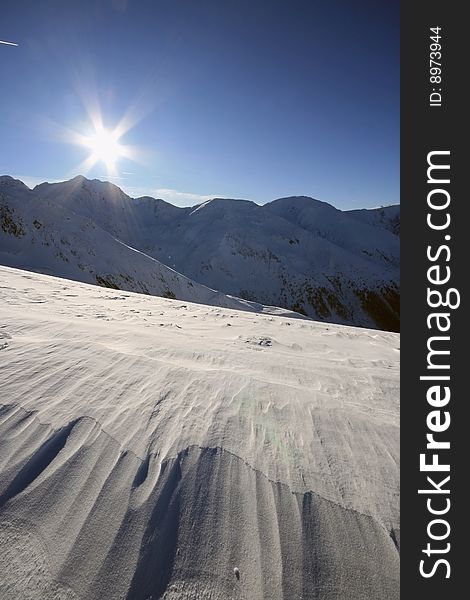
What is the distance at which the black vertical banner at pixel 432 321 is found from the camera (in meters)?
1.71

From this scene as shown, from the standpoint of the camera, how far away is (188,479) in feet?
5.95

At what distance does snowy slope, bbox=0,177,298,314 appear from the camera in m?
18.8

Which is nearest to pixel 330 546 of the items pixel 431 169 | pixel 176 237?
pixel 431 169

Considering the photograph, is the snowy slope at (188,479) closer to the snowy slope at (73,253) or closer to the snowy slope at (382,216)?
the snowy slope at (73,253)

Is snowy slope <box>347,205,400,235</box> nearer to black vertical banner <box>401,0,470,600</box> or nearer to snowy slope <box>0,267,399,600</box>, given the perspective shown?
black vertical banner <box>401,0,470,600</box>

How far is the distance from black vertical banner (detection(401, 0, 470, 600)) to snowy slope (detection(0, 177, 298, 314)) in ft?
52.1

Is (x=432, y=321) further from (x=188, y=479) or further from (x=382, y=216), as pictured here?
(x=382, y=216)

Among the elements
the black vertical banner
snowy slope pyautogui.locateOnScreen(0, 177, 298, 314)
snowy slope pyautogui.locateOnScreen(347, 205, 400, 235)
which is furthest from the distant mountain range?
snowy slope pyautogui.locateOnScreen(347, 205, 400, 235)

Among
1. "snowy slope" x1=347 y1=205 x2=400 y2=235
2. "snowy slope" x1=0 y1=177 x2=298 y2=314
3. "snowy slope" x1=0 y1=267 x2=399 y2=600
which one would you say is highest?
"snowy slope" x1=347 y1=205 x2=400 y2=235

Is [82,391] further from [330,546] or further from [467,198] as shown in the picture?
[467,198]

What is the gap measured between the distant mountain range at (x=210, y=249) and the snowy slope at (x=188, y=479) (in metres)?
16.3

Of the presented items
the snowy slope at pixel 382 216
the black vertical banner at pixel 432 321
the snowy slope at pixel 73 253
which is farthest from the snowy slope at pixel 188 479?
the snowy slope at pixel 382 216

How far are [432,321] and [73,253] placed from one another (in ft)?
74.6

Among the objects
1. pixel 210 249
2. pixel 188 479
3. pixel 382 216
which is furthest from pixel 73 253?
pixel 382 216
